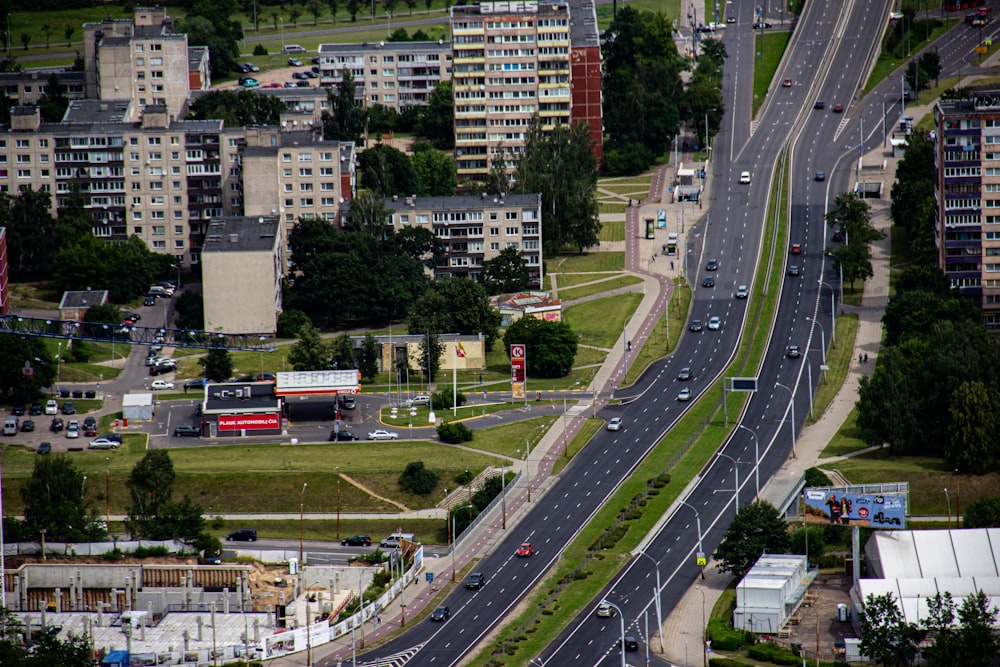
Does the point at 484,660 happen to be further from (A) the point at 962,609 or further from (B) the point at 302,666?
(A) the point at 962,609

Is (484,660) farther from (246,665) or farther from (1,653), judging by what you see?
(1,653)

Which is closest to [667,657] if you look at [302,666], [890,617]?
[890,617]

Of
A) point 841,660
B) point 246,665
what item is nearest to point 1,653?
point 246,665

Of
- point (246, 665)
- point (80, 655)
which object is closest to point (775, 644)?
point (246, 665)

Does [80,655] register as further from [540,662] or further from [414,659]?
Answer: [540,662]
